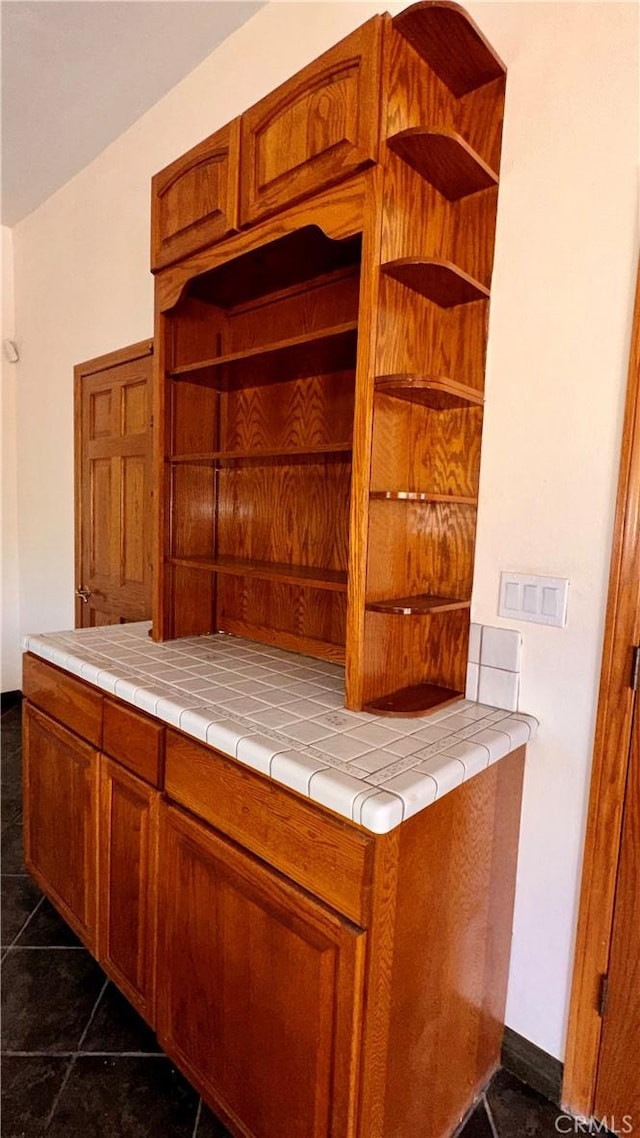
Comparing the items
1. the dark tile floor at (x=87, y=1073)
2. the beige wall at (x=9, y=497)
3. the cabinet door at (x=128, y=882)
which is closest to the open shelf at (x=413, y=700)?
the cabinet door at (x=128, y=882)

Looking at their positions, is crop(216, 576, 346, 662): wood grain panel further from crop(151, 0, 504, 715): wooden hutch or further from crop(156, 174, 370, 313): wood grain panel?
crop(156, 174, 370, 313): wood grain panel

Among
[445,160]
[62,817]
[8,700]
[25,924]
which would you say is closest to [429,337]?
[445,160]

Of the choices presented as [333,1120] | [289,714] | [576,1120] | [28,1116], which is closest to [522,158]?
[289,714]

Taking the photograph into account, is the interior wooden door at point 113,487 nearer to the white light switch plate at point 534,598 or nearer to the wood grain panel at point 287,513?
the wood grain panel at point 287,513

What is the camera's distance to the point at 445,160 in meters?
1.26

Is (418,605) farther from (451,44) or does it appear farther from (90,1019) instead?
(90,1019)

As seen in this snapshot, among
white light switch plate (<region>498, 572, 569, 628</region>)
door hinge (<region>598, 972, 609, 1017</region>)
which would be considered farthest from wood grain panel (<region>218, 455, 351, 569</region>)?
door hinge (<region>598, 972, 609, 1017</region>)

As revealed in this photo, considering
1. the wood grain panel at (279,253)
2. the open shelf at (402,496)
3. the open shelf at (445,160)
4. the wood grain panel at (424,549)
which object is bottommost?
the wood grain panel at (424,549)

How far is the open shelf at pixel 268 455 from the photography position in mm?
1452

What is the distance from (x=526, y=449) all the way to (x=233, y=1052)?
144cm

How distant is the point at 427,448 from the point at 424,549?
0.26 meters

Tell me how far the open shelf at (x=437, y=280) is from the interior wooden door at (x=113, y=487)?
1.51 m

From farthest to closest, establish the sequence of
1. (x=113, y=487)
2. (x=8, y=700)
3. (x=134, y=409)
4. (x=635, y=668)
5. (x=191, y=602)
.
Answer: (x=8, y=700), (x=113, y=487), (x=134, y=409), (x=191, y=602), (x=635, y=668)

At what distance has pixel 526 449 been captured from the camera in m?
1.35
